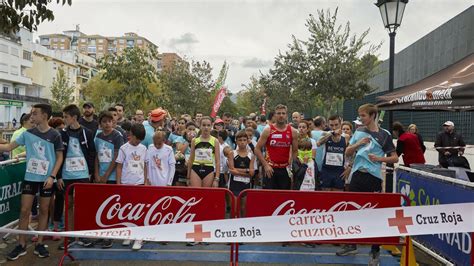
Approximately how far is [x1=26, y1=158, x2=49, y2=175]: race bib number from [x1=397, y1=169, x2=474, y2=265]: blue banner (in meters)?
Result: 4.69

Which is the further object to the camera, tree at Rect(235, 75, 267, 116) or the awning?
tree at Rect(235, 75, 267, 116)

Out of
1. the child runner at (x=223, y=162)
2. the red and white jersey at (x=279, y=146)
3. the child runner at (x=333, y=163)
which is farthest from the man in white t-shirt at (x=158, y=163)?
the child runner at (x=333, y=163)

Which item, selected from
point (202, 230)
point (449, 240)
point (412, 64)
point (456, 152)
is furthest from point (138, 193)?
point (412, 64)

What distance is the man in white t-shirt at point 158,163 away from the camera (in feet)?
18.9

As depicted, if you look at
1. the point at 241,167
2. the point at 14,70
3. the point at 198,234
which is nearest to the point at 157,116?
the point at 241,167

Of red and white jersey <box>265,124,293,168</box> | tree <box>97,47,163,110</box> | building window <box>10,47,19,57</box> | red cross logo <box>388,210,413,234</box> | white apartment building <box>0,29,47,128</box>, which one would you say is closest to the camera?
red cross logo <box>388,210,413,234</box>

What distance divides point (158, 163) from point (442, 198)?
406 cm

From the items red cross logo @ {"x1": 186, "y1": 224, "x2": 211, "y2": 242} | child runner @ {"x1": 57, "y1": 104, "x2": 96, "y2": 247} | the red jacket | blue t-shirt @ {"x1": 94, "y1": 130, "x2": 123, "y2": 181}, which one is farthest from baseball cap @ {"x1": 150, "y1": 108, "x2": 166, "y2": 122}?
the red jacket

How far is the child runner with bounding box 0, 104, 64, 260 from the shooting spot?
4973 millimetres

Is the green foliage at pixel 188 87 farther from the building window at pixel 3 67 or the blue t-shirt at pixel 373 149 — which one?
the building window at pixel 3 67

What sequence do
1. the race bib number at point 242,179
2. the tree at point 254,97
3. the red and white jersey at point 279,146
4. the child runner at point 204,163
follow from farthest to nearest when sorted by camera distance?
the tree at point 254,97 → the race bib number at point 242,179 → the child runner at point 204,163 → the red and white jersey at point 279,146

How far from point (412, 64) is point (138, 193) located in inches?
808

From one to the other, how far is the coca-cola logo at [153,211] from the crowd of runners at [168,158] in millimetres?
951

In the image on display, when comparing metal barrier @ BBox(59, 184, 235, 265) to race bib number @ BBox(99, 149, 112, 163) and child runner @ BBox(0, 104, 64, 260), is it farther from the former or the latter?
race bib number @ BBox(99, 149, 112, 163)
